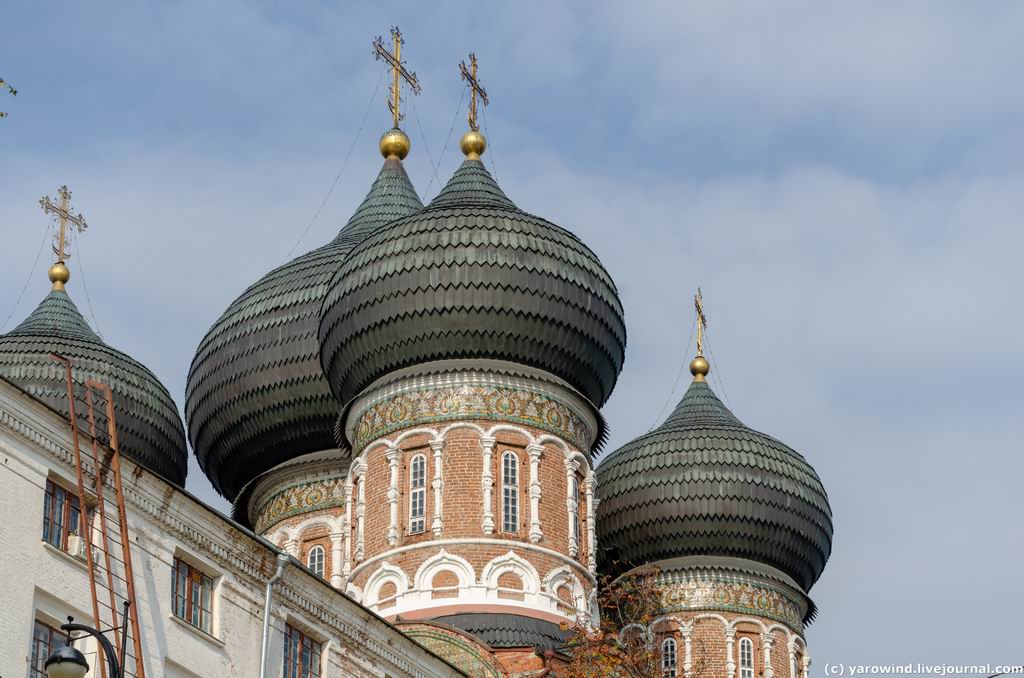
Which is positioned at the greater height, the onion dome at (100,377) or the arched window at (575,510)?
the onion dome at (100,377)

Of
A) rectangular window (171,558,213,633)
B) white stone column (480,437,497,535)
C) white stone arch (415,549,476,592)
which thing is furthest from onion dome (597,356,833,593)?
rectangular window (171,558,213,633)

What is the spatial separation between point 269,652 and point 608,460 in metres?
13.3

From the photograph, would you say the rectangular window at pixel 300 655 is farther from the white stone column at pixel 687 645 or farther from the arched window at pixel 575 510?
the white stone column at pixel 687 645

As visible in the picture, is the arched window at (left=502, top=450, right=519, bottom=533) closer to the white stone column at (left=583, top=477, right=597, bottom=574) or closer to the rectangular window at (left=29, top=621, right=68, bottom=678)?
the white stone column at (left=583, top=477, right=597, bottom=574)

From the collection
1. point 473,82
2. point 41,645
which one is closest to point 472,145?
point 473,82

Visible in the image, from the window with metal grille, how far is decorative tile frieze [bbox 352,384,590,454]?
9.15 m

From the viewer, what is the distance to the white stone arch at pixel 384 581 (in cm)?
→ 2642

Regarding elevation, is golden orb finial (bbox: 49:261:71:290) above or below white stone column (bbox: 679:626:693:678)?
above

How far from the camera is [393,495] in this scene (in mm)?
27016

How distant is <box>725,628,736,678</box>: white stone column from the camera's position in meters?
30.7

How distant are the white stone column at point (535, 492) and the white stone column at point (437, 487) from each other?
1.09 meters

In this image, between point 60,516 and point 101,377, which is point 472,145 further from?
point 60,516

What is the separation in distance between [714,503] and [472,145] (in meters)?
6.09

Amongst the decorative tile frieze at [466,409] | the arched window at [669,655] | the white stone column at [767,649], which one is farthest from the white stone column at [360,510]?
the white stone column at [767,649]
